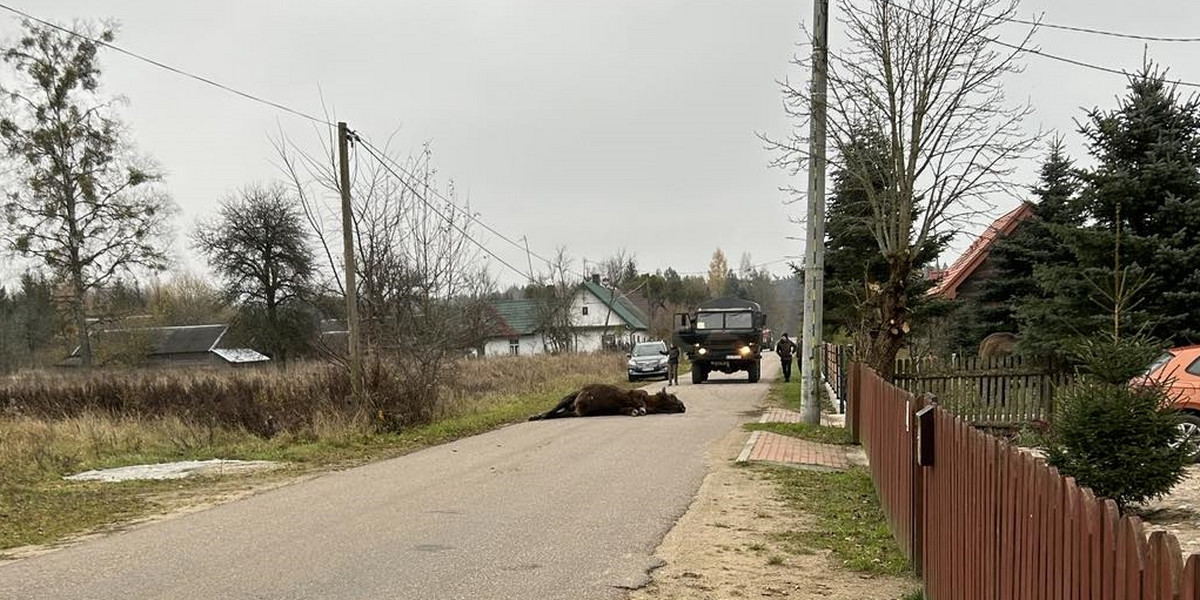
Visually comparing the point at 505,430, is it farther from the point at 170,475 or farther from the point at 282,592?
the point at 282,592

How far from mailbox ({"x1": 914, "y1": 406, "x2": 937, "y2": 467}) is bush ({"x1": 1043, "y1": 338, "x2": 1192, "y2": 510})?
3286 mm

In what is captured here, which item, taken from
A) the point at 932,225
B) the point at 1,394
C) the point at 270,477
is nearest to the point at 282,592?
the point at 270,477

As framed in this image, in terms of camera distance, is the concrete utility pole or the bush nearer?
the bush

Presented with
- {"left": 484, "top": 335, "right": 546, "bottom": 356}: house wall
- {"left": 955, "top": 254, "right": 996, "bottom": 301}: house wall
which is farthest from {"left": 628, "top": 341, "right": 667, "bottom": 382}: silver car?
{"left": 484, "top": 335, "right": 546, "bottom": 356}: house wall

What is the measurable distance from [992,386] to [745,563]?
9.55 metres

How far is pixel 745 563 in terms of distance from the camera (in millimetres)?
7215

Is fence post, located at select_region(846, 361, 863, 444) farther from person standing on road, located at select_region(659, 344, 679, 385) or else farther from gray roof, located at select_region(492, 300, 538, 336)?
gray roof, located at select_region(492, 300, 538, 336)

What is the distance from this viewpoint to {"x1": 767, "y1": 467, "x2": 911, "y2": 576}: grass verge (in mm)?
7242

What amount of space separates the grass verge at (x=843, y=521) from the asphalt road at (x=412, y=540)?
1135 mm

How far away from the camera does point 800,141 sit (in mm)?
16719

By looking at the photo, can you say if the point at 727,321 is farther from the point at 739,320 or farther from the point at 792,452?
the point at 792,452

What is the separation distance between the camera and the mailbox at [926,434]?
5.73 meters

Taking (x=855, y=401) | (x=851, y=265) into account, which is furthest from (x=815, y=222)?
(x=851, y=265)

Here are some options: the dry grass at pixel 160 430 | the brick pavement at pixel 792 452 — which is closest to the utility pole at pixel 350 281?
the dry grass at pixel 160 430
